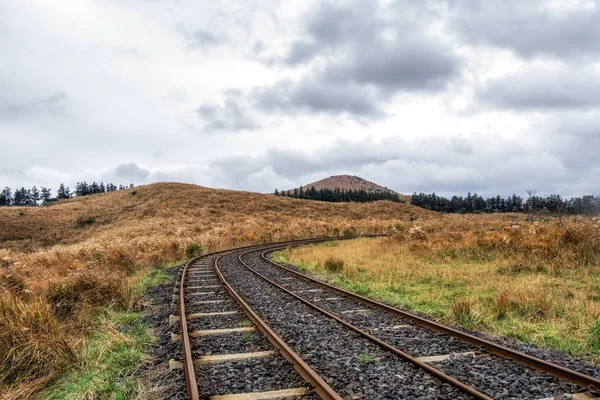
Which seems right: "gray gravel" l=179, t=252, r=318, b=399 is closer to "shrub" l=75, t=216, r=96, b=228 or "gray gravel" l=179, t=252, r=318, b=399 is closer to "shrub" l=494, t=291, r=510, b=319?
"shrub" l=494, t=291, r=510, b=319

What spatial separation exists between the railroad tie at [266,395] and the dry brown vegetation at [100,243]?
2.75 metres

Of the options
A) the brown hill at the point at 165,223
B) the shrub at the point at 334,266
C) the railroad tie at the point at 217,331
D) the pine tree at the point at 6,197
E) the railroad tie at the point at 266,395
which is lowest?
the railroad tie at the point at 266,395

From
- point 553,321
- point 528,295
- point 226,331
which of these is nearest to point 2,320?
point 226,331

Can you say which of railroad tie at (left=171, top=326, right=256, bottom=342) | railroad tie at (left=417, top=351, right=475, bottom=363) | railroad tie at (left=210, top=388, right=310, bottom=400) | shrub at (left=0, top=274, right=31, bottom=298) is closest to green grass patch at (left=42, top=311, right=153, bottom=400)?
railroad tie at (left=171, top=326, right=256, bottom=342)

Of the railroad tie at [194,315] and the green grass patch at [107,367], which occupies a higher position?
the railroad tie at [194,315]

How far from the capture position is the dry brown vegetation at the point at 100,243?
638 centimetres

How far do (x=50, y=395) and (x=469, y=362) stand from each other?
18.6 ft

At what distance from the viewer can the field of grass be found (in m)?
7.61

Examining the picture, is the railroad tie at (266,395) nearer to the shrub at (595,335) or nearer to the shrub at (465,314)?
the shrub at (465,314)

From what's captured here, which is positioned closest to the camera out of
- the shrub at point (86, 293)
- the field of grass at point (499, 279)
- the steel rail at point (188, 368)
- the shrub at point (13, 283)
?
the steel rail at point (188, 368)

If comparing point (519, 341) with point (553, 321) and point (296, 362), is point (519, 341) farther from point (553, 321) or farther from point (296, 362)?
point (296, 362)

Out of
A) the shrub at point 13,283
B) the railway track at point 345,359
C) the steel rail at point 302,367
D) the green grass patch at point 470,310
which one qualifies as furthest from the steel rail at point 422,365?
the shrub at point 13,283

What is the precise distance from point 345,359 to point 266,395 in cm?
163

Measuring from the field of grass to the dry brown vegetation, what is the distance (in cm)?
680
